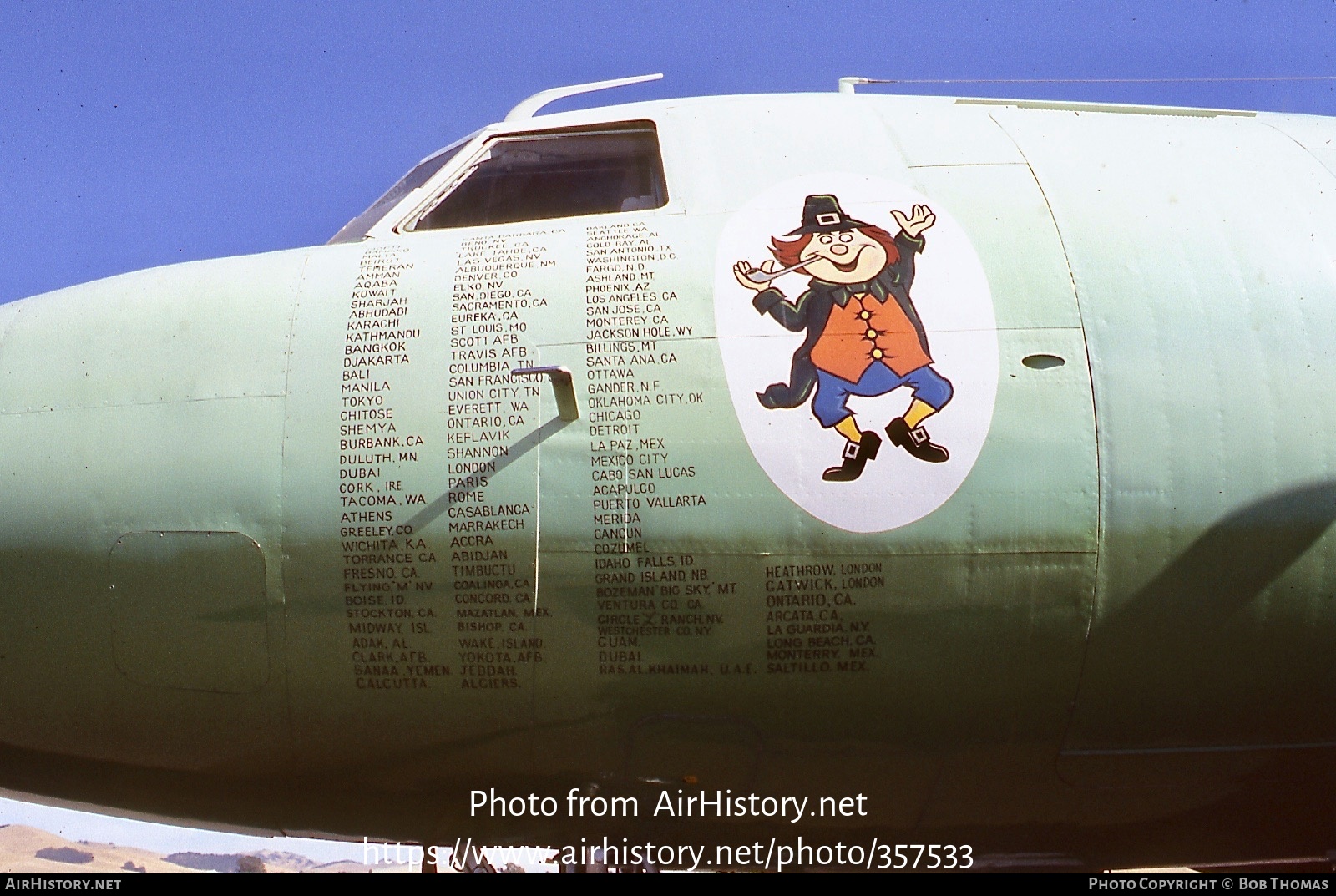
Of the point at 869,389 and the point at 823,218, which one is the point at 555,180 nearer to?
the point at 823,218

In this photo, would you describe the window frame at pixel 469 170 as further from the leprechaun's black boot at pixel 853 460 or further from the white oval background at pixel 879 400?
the leprechaun's black boot at pixel 853 460

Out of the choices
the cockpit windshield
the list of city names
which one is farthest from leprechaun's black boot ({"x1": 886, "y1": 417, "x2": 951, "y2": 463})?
the cockpit windshield

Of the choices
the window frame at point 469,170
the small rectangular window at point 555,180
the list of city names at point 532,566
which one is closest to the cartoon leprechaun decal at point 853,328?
the list of city names at point 532,566

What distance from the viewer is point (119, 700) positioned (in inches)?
193

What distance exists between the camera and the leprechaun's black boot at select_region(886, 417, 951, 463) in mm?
4895

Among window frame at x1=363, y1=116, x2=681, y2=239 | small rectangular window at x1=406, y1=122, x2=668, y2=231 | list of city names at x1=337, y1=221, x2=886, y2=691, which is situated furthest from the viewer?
small rectangular window at x1=406, y1=122, x2=668, y2=231

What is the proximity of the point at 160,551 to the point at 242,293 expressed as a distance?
48.7 inches

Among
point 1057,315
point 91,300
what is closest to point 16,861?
point 91,300

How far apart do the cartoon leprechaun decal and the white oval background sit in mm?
32

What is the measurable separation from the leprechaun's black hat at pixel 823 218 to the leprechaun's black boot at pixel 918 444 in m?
1.00

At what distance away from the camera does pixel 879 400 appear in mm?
4926

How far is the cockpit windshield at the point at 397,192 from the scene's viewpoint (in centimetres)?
587

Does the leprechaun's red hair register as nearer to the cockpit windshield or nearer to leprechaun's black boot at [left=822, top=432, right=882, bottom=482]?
leprechaun's black boot at [left=822, top=432, right=882, bottom=482]

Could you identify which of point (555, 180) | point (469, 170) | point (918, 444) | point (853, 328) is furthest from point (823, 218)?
point (469, 170)
